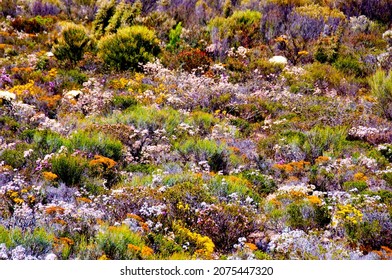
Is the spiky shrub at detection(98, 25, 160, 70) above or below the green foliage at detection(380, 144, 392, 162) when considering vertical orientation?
below

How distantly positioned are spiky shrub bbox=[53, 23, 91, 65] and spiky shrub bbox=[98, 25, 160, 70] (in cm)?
42

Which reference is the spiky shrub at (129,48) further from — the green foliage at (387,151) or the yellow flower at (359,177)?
the yellow flower at (359,177)

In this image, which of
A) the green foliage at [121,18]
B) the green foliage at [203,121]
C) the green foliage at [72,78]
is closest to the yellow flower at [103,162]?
the green foliage at [203,121]

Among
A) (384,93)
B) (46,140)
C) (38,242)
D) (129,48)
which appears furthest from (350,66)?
(38,242)

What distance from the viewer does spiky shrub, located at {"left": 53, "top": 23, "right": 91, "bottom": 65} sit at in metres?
11.3

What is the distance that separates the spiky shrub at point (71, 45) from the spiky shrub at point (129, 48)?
0.42 metres

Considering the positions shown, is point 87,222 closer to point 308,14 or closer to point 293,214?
point 293,214

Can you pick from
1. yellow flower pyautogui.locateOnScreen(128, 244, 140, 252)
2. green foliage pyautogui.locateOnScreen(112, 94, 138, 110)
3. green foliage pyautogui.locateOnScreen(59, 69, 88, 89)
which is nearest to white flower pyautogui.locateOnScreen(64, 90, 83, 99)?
green foliage pyautogui.locateOnScreen(59, 69, 88, 89)

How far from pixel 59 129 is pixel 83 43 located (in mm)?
4724

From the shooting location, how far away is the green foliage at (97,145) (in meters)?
6.73

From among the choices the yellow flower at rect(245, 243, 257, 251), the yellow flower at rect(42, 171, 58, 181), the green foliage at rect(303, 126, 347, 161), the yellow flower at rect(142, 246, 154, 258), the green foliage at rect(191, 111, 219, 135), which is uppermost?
the yellow flower at rect(142, 246, 154, 258)

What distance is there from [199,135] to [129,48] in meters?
4.23

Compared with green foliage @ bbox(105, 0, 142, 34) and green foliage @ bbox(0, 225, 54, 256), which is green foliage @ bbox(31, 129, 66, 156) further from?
green foliage @ bbox(105, 0, 142, 34)

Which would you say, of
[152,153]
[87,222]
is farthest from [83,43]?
[87,222]
